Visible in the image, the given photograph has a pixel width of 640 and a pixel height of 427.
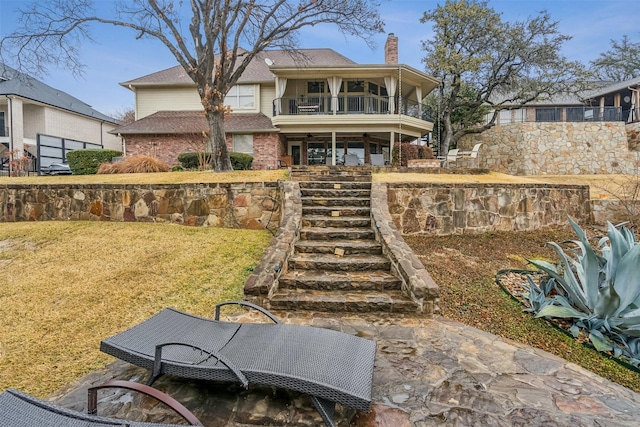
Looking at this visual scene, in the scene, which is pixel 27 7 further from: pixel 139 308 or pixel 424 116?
pixel 424 116

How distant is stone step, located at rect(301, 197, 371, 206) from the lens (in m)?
6.66

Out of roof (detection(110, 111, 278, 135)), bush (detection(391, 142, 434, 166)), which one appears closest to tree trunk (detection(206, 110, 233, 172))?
roof (detection(110, 111, 278, 135))

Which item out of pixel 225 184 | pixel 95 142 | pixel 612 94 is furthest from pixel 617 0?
pixel 95 142

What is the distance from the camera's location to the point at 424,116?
802 inches

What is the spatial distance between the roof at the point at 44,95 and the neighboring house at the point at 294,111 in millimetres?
6719

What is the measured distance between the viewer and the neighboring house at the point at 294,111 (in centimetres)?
1662

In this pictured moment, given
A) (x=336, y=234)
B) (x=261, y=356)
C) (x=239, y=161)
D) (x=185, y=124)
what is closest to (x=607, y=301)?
(x=336, y=234)

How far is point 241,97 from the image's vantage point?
59.2ft

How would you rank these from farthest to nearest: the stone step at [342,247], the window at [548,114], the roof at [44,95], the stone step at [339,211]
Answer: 1. the window at [548,114]
2. the roof at [44,95]
3. the stone step at [339,211]
4. the stone step at [342,247]

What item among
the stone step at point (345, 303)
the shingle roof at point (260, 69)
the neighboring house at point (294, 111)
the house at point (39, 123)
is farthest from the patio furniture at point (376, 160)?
the house at point (39, 123)

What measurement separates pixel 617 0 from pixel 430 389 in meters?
23.9

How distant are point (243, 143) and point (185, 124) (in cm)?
305

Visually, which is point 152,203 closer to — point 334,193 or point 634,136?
point 334,193

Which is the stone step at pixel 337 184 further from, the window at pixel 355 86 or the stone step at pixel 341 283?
the window at pixel 355 86
